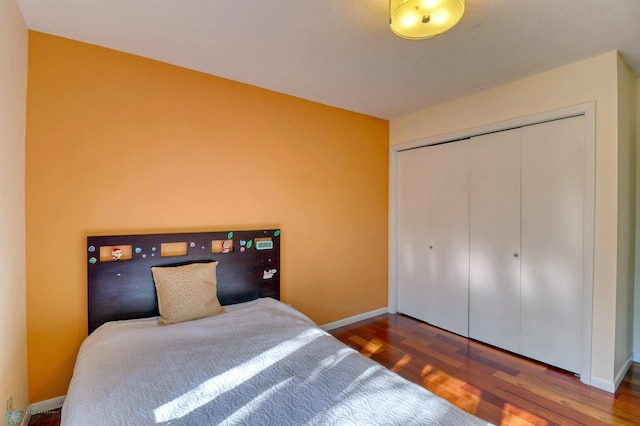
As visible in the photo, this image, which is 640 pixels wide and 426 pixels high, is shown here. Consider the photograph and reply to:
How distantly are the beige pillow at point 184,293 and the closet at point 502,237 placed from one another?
237 centimetres

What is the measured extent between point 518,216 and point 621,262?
0.73m

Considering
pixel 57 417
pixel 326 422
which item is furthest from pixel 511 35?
pixel 57 417

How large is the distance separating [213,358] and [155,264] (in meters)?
0.98

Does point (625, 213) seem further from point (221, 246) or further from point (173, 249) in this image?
point (173, 249)

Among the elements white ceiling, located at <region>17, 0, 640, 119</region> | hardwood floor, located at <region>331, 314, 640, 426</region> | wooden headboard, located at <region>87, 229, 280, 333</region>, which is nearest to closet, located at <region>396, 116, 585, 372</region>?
hardwood floor, located at <region>331, 314, 640, 426</region>

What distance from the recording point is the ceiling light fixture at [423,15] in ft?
4.59

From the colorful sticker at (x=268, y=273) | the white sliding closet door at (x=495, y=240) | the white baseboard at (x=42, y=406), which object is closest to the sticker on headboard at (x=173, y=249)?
the colorful sticker at (x=268, y=273)

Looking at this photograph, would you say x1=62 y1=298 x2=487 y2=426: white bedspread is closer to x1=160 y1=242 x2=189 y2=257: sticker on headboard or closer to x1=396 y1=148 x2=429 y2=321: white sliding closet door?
x1=160 y1=242 x2=189 y2=257: sticker on headboard

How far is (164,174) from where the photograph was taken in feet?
7.64

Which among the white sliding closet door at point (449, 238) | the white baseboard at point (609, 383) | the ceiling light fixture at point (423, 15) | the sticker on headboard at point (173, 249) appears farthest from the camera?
the white sliding closet door at point (449, 238)

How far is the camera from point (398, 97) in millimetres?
3029

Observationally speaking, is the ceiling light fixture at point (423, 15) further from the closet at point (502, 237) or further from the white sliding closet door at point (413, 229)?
the white sliding closet door at point (413, 229)

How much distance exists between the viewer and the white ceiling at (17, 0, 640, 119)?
1686mm

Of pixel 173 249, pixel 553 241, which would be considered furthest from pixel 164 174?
pixel 553 241
